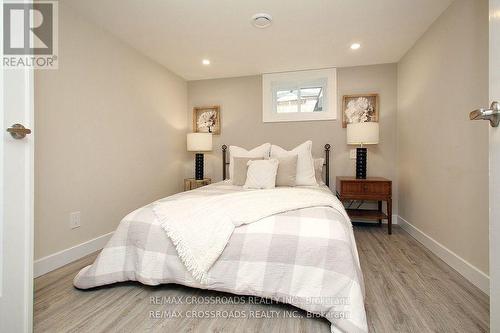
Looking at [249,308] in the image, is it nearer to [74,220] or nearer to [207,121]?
[74,220]

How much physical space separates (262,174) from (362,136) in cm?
140

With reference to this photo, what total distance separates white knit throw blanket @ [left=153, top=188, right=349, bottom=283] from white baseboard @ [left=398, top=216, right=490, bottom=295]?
105cm

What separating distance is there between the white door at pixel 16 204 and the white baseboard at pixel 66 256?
38.8 inches

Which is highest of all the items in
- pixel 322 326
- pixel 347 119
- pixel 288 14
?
pixel 288 14

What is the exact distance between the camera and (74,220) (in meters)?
2.17

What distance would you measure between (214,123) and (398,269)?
122 inches

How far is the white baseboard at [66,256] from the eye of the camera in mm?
1858

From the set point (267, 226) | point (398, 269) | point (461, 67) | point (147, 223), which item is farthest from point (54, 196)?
point (461, 67)

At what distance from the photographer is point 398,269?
6.43ft

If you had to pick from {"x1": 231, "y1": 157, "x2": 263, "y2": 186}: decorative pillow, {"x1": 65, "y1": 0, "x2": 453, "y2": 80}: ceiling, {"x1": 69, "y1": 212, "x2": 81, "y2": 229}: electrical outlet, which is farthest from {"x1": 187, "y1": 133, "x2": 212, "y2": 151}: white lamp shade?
{"x1": 69, "y1": 212, "x2": 81, "y2": 229}: electrical outlet

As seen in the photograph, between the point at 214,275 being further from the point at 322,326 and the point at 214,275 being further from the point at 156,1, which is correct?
the point at 156,1

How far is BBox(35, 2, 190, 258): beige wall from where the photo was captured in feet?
6.39

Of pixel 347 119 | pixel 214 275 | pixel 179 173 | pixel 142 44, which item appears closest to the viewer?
pixel 214 275

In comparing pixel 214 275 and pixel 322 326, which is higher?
pixel 214 275
